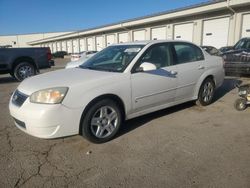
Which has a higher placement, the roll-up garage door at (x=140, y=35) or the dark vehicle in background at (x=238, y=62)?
the roll-up garage door at (x=140, y=35)

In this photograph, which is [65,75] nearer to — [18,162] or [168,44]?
[18,162]

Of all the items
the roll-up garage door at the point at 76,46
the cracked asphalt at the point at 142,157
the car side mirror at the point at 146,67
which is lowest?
the cracked asphalt at the point at 142,157

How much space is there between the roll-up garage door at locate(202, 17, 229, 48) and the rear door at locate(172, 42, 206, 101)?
41.5ft

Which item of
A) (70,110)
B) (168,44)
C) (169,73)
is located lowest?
(70,110)

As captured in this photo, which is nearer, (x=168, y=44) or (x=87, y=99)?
(x=87, y=99)

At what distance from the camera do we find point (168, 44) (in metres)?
4.64

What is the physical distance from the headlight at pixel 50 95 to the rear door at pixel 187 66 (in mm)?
2370

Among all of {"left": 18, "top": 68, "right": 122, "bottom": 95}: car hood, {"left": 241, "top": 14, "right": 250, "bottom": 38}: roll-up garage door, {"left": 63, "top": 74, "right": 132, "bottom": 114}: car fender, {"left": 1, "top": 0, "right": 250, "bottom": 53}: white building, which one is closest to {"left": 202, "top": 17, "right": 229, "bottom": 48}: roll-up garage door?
{"left": 1, "top": 0, "right": 250, "bottom": 53}: white building

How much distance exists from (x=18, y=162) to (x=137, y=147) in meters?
1.67

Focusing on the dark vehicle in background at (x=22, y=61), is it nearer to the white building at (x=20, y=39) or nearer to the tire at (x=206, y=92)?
the tire at (x=206, y=92)

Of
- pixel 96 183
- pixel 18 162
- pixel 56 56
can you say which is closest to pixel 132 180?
pixel 96 183

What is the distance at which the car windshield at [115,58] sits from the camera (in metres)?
4.04

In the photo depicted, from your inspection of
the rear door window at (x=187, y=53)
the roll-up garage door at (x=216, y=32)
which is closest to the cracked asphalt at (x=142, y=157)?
the rear door window at (x=187, y=53)

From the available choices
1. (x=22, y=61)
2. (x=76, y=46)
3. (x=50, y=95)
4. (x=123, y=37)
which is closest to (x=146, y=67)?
(x=50, y=95)
